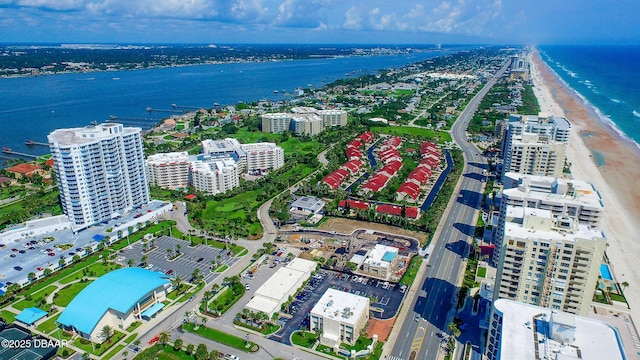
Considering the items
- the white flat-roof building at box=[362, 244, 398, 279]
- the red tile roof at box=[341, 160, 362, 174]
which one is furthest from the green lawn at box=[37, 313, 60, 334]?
the red tile roof at box=[341, 160, 362, 174]

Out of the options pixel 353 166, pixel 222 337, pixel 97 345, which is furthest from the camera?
pixel 353 166

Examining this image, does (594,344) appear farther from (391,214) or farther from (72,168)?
(72,168)

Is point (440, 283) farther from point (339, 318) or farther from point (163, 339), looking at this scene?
point (163, 339)

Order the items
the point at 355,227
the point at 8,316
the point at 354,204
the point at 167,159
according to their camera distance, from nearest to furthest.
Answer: the point at 8,316
the point at 355,227
the point at 354,204
the point at 167,159

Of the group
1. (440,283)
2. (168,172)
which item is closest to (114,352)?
(440,283)

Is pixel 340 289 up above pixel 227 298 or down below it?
above

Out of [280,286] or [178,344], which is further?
[280,286]
